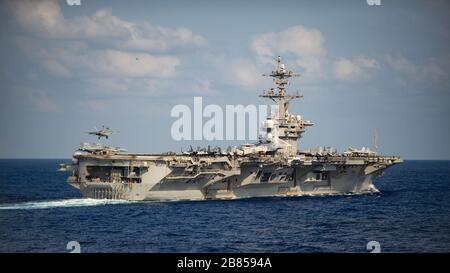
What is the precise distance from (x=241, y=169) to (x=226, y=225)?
11085 mm

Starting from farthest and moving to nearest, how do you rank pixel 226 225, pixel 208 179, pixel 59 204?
pixel 208 179 < pixel 59 204 < pixel 226 225

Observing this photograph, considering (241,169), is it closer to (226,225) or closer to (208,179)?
(208,179)

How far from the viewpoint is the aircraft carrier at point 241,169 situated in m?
44.7

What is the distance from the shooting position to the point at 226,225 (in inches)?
1459

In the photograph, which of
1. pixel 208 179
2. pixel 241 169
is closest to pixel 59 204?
pixel 208 179

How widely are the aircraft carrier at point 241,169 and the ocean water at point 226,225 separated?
114 cm

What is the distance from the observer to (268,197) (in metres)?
50.6

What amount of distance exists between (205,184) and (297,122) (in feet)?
40.8

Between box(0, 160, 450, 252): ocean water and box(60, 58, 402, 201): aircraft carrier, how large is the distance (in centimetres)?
114

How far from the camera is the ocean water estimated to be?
1222 inches

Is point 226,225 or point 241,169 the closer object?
point 226,225
